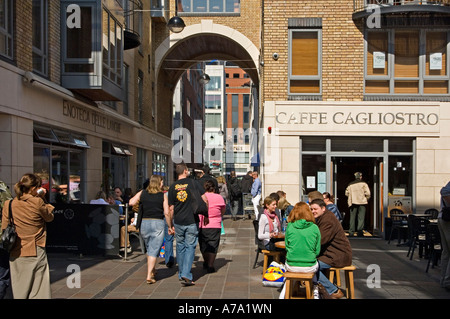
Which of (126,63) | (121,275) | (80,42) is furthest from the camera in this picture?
(126,63)

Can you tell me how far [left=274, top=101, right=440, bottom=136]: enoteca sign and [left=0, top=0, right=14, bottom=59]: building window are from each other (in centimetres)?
768

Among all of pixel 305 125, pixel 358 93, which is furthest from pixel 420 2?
pixel 305 125

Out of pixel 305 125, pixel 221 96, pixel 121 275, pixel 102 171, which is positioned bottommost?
pixel 121 275

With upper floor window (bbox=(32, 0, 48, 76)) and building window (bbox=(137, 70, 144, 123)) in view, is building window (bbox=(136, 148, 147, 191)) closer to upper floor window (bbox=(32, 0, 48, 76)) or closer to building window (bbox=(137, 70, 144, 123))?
building window (bbox=(137, 70, 144, 123))

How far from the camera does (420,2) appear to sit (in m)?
15.0

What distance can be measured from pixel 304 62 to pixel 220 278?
8815mm

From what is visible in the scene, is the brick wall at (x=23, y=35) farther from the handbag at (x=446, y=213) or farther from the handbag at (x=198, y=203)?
the handbag at (x=446, y=213)

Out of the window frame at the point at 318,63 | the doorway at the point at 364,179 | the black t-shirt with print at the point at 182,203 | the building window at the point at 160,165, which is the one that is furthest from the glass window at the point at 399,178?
the building window at the point at 160,165

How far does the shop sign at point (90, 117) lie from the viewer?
542 inches

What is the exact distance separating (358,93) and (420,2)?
3.20 metres

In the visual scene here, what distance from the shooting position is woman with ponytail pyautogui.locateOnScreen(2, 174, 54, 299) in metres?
6.03

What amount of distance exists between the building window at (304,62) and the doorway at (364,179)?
92.8 inches

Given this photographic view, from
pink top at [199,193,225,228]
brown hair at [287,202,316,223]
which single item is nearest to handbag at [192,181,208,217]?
pink top at [199,193,225,228]
